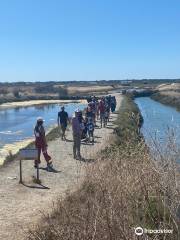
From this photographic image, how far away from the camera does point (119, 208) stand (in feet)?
26.3

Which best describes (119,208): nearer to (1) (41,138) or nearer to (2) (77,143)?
(1) (41,138)

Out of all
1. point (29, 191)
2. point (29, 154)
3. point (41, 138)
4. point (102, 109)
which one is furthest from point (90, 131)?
point (29, 191)

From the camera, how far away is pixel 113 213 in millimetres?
7664

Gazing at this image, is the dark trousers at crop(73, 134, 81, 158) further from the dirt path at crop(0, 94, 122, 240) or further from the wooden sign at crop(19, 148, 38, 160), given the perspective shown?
the wooden sign at crop(19, 148, 38, 160)

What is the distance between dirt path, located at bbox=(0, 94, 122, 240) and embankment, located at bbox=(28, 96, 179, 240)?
2.86 ft

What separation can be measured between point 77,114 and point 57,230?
12.2m

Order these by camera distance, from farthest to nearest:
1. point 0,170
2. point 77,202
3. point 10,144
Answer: point 10,144 → point 0,170 → point 77,202

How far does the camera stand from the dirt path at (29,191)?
11648mm

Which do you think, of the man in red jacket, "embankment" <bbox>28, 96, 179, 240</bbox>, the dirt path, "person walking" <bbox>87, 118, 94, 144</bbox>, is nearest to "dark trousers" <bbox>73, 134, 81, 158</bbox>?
the dirt path

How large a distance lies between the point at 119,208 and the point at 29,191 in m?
7.17

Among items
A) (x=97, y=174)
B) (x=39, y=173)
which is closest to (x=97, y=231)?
(x=97, y=174)

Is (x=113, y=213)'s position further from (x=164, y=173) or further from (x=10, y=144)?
(x=10, y=144)

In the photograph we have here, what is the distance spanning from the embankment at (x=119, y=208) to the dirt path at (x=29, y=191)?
2.86ft

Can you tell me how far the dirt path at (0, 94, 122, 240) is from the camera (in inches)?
459
